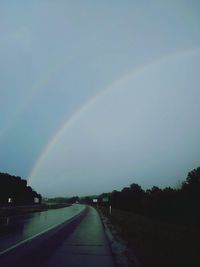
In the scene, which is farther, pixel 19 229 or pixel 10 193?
pixel 10 193

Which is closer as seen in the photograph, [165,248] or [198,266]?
[198,266]

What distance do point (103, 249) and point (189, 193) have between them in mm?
30254

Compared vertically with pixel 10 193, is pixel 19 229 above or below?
below

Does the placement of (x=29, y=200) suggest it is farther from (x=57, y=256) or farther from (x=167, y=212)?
(x=57, y=256)

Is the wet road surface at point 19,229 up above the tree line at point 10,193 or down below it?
below

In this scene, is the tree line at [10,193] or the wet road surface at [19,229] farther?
the tree line at [10,193]

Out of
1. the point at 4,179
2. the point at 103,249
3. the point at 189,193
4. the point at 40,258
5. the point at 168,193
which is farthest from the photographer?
the point at 4,179

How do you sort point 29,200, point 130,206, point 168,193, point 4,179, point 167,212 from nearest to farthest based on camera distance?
point 167,212, point 168,193, point 130,206, point 4,179, point 29,200

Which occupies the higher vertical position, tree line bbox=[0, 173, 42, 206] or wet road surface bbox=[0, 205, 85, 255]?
tree line bbox=[0, 173, 42, 206]

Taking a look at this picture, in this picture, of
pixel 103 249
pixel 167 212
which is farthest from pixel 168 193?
pixel 103 249

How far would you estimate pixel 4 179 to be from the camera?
13138 cm

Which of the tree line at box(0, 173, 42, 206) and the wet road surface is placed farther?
the tree line at box(0, 173, 42, 206)

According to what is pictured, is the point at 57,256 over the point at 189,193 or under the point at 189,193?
under

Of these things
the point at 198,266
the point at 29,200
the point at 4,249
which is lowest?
the point at 198,266
